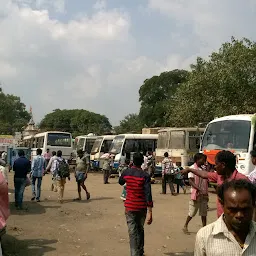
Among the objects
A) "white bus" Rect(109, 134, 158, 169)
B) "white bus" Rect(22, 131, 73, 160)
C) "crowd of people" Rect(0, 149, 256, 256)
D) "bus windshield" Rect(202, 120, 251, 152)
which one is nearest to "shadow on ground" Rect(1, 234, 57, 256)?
"crowd of people" Rect(0, 149, 256, 256)

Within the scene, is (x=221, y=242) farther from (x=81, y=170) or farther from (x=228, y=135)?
(x=228, y=135)

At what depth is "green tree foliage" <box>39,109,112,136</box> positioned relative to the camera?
8587 centimetres

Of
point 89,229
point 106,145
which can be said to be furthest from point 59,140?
point 89,229

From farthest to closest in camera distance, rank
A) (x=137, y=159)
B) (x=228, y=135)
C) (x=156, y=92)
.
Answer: (x=156, y=92)
(x=228, y=135)
(x=137, y=159)

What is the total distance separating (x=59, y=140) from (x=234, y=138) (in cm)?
1896

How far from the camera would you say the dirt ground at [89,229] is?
8.12 meters

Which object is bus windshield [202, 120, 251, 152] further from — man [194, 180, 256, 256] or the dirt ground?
man [194, 180, 256, 256]

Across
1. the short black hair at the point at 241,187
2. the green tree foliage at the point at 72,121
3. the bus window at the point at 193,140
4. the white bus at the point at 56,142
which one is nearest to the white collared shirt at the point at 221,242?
the short black hair at the point at 241,187

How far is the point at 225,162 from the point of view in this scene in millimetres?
4914

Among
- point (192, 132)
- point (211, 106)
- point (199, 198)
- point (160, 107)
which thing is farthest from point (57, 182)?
point (160, 107)

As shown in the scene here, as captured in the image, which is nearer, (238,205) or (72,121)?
(238,205)

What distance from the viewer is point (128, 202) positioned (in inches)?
271

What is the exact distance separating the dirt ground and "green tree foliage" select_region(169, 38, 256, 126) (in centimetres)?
1226

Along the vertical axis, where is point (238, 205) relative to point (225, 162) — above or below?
below
